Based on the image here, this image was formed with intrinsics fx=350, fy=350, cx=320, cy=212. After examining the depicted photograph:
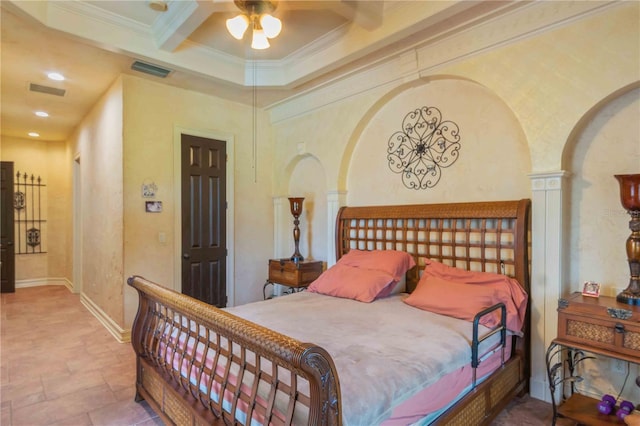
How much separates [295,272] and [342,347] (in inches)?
87.9

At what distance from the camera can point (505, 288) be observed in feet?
8.34

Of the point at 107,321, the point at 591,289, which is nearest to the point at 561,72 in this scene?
the point at 591,289

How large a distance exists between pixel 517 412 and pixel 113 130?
478cm

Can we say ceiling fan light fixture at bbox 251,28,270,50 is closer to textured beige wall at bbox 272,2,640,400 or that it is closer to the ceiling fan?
the ceiling fan

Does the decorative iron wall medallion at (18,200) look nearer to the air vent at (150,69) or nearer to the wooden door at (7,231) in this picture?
the wooden door at (7,231)

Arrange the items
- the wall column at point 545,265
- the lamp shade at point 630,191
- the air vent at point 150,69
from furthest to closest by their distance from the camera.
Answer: the air vent at point 150,69 → the wall column at point 545,265 → the lamp shade at point 630,191

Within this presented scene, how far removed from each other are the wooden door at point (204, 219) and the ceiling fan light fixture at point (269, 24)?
226 centimetres

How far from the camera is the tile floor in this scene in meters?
2.38

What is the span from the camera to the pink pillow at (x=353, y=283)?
299 cm

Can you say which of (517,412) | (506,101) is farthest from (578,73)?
(517,412)

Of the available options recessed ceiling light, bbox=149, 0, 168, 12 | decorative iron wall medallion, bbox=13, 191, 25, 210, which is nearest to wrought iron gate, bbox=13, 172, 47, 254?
decorative iron wall medallion, bbox=13, 191, 25, 210

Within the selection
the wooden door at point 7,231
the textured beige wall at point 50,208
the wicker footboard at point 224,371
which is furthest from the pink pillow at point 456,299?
the wooden door at point 7,231

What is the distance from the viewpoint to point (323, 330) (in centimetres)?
221

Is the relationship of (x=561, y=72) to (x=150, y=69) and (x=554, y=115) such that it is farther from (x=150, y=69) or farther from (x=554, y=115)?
(x=150, y=69)
